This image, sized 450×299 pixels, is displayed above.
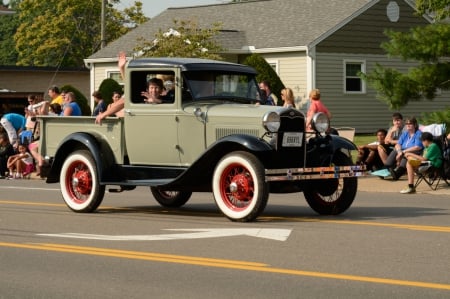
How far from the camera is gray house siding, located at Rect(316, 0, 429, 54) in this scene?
137 feet

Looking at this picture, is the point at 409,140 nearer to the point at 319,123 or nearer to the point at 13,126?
the point at 319,123

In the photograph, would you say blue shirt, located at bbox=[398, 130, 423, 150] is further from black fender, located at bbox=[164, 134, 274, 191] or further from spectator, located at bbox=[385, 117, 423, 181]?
black fender, located at bbox=[164, 134, 274, 191]

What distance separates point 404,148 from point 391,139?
5.77 ft

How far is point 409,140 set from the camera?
2023 cm

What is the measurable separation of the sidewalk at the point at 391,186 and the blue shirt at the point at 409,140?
0.71 metres

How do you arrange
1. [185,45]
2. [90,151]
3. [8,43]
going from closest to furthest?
[90,151], [185,45], [8,43]

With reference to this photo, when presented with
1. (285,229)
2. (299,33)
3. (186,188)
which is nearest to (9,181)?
(186,188)

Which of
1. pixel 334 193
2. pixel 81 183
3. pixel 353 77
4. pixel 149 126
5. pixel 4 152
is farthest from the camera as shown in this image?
pixel 353 77

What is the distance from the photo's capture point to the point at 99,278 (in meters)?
9.22

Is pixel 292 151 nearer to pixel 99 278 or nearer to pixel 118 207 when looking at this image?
pixel 118 207

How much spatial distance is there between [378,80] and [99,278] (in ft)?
50.0

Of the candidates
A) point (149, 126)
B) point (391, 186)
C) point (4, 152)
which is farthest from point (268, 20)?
point (149, 126)

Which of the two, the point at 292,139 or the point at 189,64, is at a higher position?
the point at 189,64

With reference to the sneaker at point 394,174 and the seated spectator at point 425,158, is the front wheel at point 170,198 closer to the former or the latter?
the seated spectator at point 425,158
